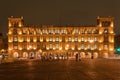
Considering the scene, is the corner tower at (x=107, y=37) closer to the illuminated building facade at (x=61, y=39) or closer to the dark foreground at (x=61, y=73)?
the illuminated building facade at (x=61, y=39)

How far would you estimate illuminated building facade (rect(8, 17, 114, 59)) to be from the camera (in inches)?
4754

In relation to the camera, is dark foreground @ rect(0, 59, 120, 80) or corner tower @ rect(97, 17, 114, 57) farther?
corner tower @ rect(97, 17, 114, 57)

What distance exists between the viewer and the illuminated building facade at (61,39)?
121m

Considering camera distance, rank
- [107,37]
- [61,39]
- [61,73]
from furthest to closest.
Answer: [61,39] → [107,37] → [61,73]

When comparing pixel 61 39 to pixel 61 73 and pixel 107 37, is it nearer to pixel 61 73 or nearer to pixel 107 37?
pixel 107 37

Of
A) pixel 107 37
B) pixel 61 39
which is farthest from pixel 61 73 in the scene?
pixel 107 37

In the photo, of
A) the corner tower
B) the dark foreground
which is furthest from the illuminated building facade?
the dark foreground

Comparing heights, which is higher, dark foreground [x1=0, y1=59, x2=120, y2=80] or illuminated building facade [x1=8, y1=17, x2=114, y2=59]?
illuminated building facade [x1=8, y1=17, x2=114, y2=59]

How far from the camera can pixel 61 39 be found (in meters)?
123

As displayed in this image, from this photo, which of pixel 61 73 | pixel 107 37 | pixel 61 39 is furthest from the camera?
pixel 61 39

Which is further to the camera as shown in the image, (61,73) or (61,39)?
(61,39)

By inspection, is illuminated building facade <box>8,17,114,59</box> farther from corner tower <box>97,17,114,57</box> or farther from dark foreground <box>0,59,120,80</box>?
dark foreground <box>0,59,120,80</box>

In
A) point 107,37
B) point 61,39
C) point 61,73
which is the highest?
point 107,37

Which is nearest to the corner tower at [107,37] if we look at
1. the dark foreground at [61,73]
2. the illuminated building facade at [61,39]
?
the illuminated building facade at [61,39]
